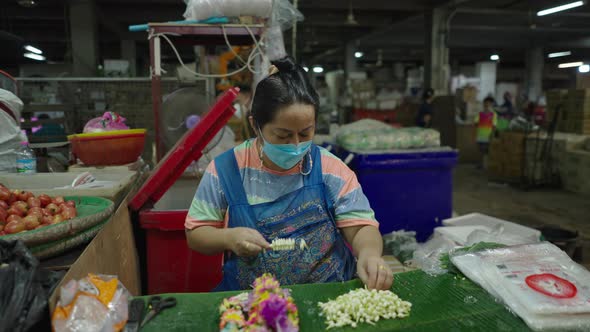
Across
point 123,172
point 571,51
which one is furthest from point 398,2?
point 571,51

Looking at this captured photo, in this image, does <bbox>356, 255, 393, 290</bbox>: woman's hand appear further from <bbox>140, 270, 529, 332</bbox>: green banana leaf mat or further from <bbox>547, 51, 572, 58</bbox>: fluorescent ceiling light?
<bbox>547, 51, 572, 58</bbox>: fluorescent ceiling light

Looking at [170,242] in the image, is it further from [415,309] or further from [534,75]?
[534,75]

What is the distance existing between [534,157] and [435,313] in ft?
29.8

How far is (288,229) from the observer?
1.77 metres

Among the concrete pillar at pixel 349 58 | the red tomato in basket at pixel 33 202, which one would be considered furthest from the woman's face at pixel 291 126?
the concrete pillar at pixel 349 58

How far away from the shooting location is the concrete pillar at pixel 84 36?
12367 mm

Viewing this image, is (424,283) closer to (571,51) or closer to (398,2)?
(398,2)

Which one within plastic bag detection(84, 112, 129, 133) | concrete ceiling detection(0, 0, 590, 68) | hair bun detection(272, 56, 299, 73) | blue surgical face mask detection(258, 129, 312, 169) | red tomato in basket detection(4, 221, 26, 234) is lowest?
red tomato in basket detection(4, 221, 26, 234)

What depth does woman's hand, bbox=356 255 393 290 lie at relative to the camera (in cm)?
153

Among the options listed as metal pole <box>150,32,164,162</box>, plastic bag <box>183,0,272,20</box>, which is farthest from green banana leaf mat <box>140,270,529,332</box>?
plastic bag <box>183,0,272,20</box>

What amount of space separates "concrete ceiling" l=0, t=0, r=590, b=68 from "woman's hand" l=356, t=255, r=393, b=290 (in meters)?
7.30

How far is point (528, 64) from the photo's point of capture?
22547 mm

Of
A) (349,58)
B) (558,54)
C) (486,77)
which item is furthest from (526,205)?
(558,54)

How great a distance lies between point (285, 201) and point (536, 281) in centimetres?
94
